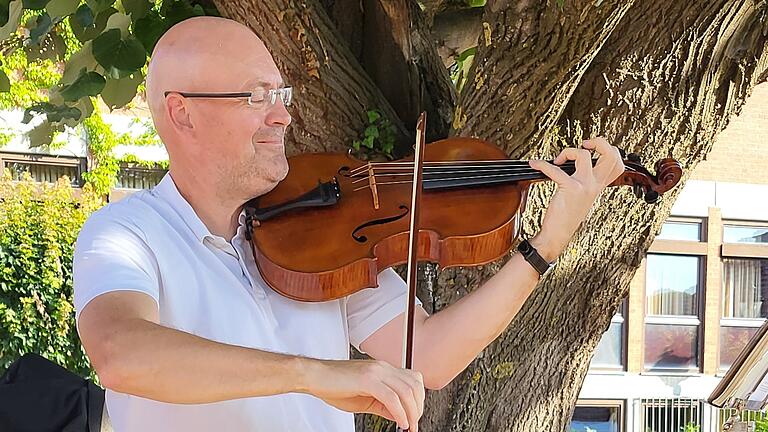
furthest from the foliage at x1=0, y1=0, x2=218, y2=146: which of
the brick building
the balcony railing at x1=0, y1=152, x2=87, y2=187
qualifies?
the brick building

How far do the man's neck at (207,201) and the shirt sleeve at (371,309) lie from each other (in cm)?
23

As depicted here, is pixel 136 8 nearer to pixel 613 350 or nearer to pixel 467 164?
pixel 467 164

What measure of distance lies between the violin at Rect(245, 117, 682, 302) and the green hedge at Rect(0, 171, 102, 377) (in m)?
5.57

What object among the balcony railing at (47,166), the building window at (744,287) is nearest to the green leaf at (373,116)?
the balcony railing at (47,166)

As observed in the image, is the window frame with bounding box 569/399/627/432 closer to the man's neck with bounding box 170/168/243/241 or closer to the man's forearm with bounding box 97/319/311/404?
the man's neck with bounding box 170/168/243/241

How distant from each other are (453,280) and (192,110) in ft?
3.03

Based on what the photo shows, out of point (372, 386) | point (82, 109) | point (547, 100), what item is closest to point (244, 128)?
point (372, 386)

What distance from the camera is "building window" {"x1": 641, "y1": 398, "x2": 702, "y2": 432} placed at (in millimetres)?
8789

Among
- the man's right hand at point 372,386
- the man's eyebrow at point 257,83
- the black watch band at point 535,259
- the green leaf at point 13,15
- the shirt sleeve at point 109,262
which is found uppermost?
the green leaf at point 13,15

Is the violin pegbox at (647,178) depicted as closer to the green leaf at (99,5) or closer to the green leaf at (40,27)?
the green leaf at (99,5)

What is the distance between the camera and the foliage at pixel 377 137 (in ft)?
6.75

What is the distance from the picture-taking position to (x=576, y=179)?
1456 mm

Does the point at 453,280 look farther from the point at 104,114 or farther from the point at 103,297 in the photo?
the point at 104,114

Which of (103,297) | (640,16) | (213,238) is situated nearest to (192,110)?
(213,238)
